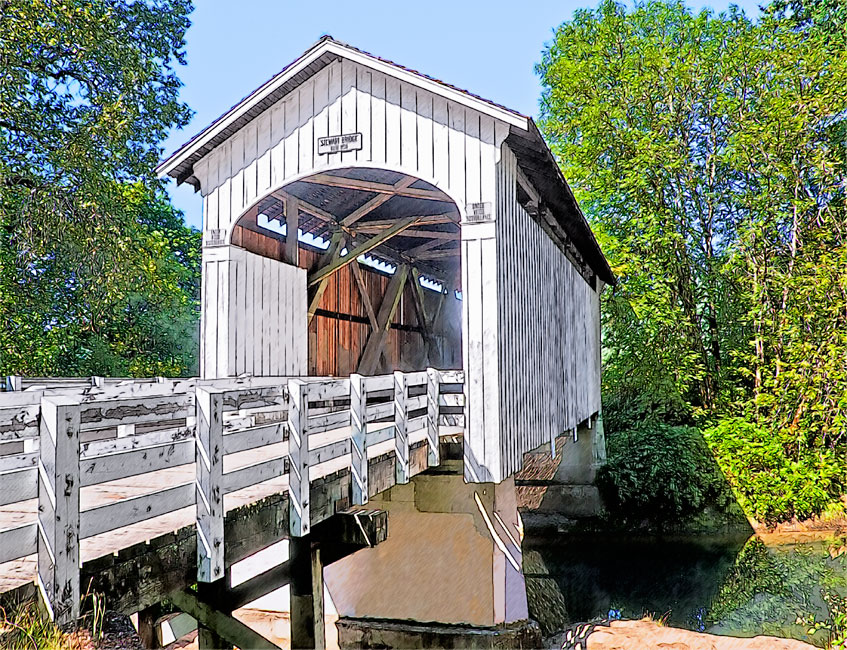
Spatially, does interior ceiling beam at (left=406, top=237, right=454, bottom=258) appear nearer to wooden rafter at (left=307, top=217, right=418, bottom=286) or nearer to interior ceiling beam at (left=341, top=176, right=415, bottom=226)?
interior ceiling beam at (left=341, top=176, right=415, bottom=226)

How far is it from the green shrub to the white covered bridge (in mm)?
6805

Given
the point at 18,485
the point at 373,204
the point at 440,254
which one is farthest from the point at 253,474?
the point at 440,254

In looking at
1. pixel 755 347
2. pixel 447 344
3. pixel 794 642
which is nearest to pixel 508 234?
pixel 794 642

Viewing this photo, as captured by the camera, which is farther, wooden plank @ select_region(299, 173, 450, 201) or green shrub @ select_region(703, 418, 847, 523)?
green shrub @ select_region(703, 418, 847, 523)

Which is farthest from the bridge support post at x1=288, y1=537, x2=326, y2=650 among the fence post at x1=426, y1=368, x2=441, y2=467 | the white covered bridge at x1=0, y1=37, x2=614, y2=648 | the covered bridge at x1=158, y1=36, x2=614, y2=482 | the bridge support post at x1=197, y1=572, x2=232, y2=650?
the covered bridge at x1=158, y1=36, x2=614, y2=482

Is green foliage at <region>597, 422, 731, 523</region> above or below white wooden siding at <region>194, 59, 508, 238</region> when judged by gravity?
below

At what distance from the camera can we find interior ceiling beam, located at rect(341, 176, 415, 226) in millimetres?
9618

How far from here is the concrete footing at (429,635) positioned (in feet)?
24.7

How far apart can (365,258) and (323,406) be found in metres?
7.35

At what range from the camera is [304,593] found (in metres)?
5.21

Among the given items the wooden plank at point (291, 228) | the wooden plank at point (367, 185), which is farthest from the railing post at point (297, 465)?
the wooden plank at point (291, 228)

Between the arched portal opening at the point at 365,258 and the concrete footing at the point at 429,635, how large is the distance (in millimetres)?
3260

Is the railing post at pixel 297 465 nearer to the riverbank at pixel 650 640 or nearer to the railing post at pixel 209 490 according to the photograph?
the railing post at pixel 209 490

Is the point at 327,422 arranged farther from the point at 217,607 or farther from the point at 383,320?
the point at 383,320
